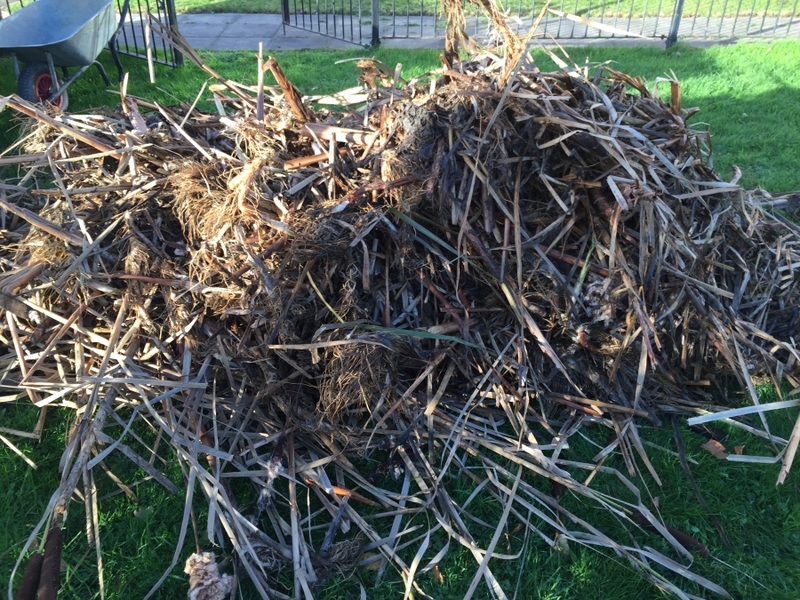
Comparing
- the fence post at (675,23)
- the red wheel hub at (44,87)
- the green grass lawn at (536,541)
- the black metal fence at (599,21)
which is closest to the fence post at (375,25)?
the black metal fence at (599,21)

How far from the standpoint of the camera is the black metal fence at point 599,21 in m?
9.19

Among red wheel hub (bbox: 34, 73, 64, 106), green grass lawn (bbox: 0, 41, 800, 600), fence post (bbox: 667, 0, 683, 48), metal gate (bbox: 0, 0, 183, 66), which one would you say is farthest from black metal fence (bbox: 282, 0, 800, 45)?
green grass lawn (bbox: 0, 41, 800, 600)

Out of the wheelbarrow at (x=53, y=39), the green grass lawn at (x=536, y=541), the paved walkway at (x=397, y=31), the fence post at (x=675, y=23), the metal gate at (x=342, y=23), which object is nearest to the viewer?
the green grass lawn at (x=536, y=541)

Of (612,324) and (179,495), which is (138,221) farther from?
(612,324)

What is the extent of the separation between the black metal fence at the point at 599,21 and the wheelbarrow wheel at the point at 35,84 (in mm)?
4482

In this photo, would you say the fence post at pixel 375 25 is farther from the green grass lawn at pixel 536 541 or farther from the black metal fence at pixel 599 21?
the green grass lawn at pixel 536 541

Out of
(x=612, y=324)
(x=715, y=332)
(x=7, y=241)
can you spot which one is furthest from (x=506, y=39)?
(x=7, y=241)

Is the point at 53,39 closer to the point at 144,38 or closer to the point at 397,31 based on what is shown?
the point at 144,38

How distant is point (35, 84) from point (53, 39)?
33.8 inches

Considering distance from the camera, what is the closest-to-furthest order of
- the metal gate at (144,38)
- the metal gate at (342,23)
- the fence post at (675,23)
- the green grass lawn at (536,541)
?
the green grass lawn at (536,541), the metal gate at (144,38), the fence post at (675,23), the metal gate at (342,23)

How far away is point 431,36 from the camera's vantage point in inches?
374

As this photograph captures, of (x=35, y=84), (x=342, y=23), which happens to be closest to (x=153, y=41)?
(x=35, y=84)

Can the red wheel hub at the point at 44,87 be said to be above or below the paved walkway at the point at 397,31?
below

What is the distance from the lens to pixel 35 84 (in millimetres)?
5832
